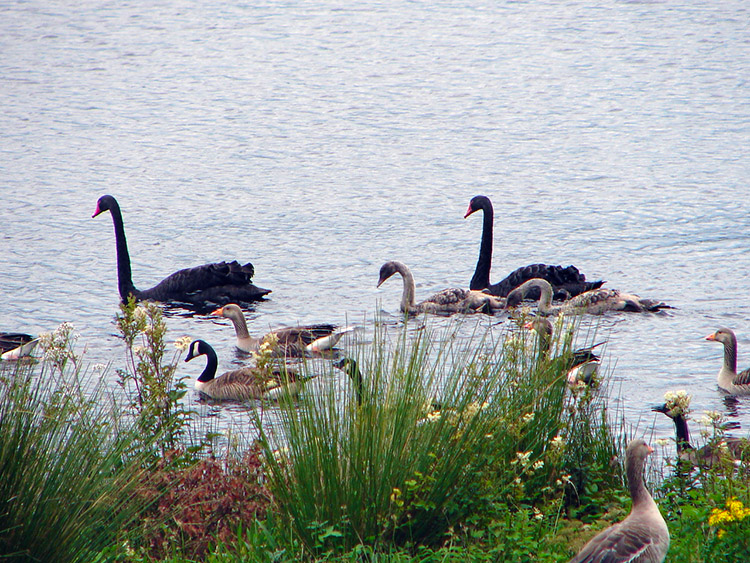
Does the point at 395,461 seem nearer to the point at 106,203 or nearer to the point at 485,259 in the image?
the point at 485,259

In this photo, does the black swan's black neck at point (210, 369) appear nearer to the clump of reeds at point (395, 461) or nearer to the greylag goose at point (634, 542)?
the clump of reeds at point (395, 461)

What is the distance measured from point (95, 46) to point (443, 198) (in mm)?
22452

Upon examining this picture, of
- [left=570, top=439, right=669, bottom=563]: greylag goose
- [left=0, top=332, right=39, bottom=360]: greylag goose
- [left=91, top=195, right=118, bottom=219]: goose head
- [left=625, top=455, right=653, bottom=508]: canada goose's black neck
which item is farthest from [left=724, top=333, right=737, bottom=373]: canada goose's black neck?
[left=91, top=195, right=118, bottom=219]: goose head

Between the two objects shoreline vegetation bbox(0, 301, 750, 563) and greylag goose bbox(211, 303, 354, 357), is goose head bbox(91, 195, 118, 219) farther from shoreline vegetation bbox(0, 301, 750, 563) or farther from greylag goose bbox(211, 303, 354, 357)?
shoreline vegetation bbox(0, 301, 750, 563)

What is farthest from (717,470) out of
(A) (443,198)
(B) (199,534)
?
(A) (443,198)

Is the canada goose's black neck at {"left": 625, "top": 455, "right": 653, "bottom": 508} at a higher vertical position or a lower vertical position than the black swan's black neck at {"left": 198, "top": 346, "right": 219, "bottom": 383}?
higher

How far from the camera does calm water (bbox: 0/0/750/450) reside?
15.6 metres

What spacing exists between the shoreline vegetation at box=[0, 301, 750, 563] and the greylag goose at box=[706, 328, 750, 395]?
4319mm

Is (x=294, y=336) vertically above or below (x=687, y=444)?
above

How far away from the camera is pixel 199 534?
6703mm

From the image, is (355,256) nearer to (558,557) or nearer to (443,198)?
(443,198)

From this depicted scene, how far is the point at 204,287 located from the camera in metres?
15.2

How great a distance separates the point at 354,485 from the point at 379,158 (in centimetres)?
1941

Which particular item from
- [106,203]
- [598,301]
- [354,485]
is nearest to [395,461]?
[354,485]
